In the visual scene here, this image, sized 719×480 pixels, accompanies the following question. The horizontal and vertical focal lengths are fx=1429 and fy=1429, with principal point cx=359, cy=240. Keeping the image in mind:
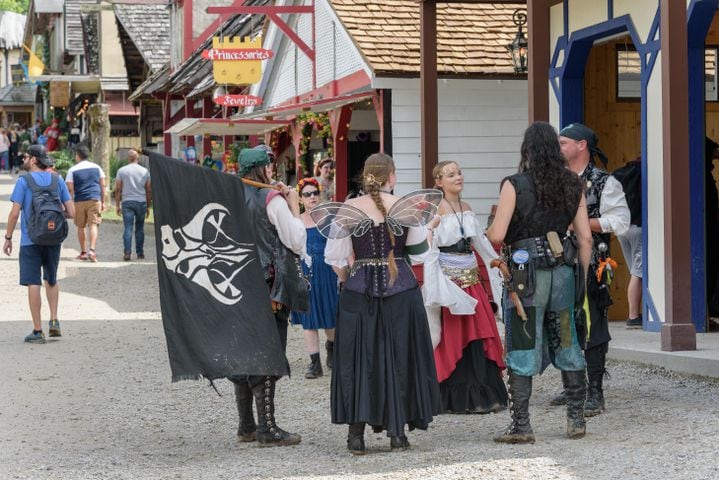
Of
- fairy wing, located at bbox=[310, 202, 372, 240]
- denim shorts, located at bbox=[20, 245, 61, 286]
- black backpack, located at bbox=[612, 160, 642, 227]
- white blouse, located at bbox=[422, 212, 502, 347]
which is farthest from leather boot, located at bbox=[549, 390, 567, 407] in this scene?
denim shorts, located at bbox=[20, 245, 61, 286]

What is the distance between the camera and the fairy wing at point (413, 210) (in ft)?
25.3

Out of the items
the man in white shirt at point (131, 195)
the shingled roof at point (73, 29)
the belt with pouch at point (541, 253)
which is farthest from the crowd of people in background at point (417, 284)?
the shingled roof at point (73, 29)

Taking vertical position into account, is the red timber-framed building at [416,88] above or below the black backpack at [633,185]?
above

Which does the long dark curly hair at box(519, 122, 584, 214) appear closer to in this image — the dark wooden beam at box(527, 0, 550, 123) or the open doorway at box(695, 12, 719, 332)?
the open doorway at box(695, 12, 719, 332)

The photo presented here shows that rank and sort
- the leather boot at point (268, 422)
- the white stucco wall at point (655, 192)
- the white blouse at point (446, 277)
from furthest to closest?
the white stucco wall at point (655, 192) → the white blouse at point (446, 277) → the leather boot at point (268, 422)

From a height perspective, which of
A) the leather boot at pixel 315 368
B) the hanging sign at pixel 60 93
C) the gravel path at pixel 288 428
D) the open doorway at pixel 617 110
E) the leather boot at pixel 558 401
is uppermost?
the hanging sign at pixel 60 93

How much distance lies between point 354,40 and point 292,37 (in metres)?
3.58

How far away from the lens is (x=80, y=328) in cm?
1465

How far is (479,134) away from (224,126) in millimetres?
5135

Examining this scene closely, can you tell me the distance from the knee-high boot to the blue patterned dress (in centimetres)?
272

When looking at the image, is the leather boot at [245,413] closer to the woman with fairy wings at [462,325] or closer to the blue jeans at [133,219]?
the woman with fairy wings at [462,325]

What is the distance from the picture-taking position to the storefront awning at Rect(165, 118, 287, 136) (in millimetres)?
20781

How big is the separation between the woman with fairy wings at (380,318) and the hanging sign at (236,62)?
13.4 metres

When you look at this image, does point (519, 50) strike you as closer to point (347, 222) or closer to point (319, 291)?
point (319, 291)
